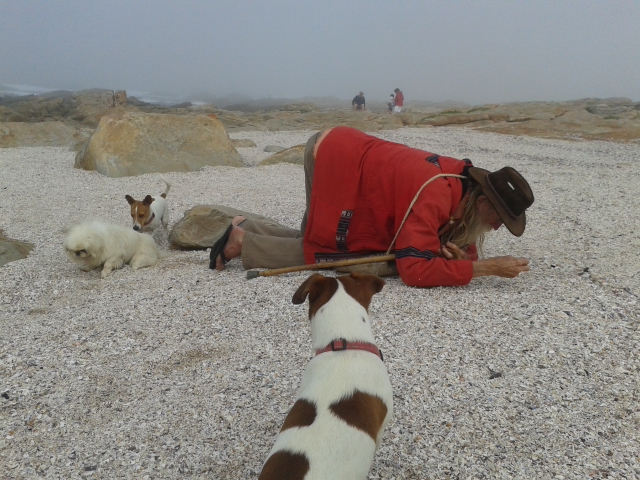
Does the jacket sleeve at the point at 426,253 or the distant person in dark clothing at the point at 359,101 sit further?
the distant person in dark clothing at the point at 359,101

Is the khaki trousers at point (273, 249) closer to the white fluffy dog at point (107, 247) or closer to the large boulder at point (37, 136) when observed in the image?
the white fluffy dog at point (107, 247)

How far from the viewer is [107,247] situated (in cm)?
550

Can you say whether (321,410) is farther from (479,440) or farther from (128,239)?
(128,239)

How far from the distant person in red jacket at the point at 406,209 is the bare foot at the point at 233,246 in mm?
493

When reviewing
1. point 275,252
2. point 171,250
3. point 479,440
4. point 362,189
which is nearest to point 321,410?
point 479,440

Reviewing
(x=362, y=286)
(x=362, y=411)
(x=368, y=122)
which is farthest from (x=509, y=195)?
(x=368, y=122)

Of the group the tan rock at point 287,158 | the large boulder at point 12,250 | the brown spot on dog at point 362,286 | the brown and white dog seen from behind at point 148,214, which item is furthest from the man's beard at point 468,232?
the tan rock at point 287,158

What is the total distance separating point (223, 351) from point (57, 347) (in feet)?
3.97

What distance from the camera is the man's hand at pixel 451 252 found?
450 cm

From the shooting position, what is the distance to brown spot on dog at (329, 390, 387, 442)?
6.58 feet

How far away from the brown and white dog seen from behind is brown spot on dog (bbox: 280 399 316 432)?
5372mm

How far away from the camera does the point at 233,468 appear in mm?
2521

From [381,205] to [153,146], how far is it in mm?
8411

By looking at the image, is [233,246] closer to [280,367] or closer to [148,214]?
[280,367]
